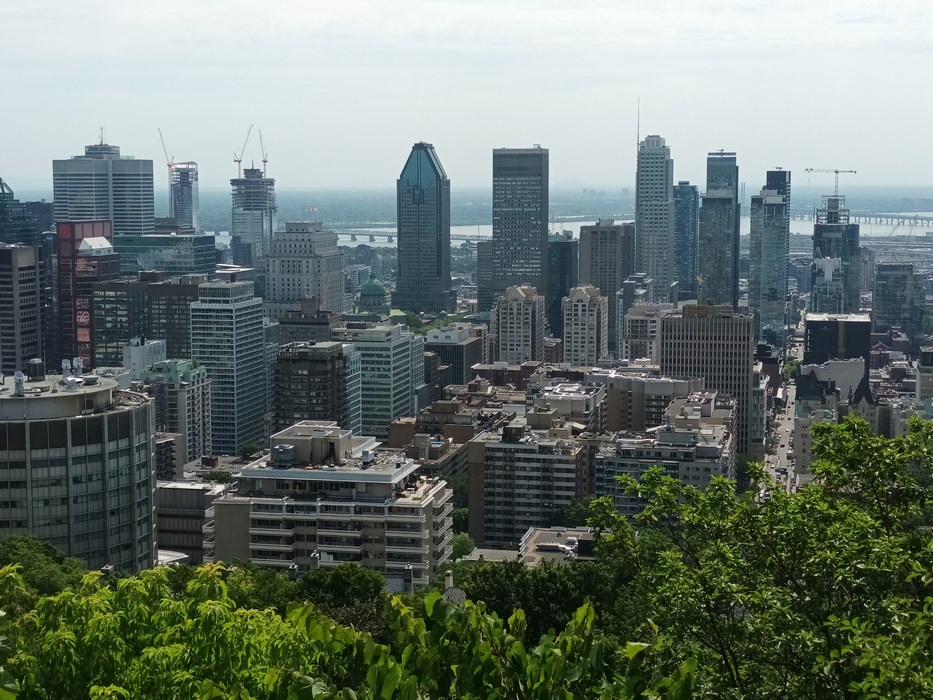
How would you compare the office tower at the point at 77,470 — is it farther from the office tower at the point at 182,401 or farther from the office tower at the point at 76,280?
the office tower at the point at 76,280

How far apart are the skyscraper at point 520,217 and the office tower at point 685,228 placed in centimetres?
1839

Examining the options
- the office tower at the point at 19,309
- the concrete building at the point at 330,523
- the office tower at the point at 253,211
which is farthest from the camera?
the office tower at the point at 253,211

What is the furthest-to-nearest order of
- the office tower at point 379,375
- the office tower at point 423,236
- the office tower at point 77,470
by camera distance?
the office tower at point 423,236 → the office tower at point 379,375 → the office tower at point 77,470

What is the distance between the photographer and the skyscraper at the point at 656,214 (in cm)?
10269

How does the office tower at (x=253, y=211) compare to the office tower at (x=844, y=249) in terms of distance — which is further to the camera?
the office tower at (x=253, y=211)

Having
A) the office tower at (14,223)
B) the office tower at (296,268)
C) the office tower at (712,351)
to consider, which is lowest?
the office tower at (712,351)

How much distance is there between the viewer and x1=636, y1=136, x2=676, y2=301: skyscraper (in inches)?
4043

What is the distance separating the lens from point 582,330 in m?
66.2

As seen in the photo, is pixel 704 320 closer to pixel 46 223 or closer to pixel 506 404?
pixel 506 404

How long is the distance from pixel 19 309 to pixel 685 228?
62330 mm

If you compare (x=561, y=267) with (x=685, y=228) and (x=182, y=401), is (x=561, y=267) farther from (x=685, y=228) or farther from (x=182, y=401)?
(x=182, y=401)

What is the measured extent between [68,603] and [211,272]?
240 feet

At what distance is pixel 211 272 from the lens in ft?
260

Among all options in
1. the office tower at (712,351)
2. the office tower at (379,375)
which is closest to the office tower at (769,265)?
the office tower at (712,351)
